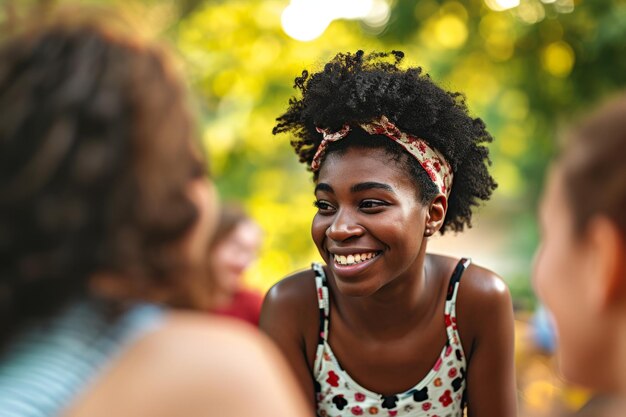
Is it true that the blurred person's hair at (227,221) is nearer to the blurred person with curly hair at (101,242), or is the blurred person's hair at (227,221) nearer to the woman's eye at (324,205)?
the woman's eye at (324,205)

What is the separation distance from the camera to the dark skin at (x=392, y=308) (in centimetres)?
238

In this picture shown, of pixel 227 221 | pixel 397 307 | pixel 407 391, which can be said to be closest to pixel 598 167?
pixel 397 307

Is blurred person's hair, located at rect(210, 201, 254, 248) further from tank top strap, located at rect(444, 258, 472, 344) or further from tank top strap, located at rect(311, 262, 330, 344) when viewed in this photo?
tank top strap, located at rect(444, 258, 472, 344)

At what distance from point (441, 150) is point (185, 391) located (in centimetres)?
147

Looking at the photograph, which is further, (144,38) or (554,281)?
(554,281)

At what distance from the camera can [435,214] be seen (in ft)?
8.20

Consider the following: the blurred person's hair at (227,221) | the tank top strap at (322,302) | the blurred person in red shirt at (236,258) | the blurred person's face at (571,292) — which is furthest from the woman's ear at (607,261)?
the blurred person's hair at (227,221)

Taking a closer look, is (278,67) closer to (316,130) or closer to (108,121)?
(316,130)

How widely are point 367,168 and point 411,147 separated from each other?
16 cm

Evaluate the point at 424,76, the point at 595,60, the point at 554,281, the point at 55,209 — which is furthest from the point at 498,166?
the point at 55,209

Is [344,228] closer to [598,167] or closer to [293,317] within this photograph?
[293,317]

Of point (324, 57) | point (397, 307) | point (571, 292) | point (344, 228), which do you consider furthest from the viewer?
point (324, 57)

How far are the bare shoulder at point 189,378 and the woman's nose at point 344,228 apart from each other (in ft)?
3.39

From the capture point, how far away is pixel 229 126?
7.02 m
